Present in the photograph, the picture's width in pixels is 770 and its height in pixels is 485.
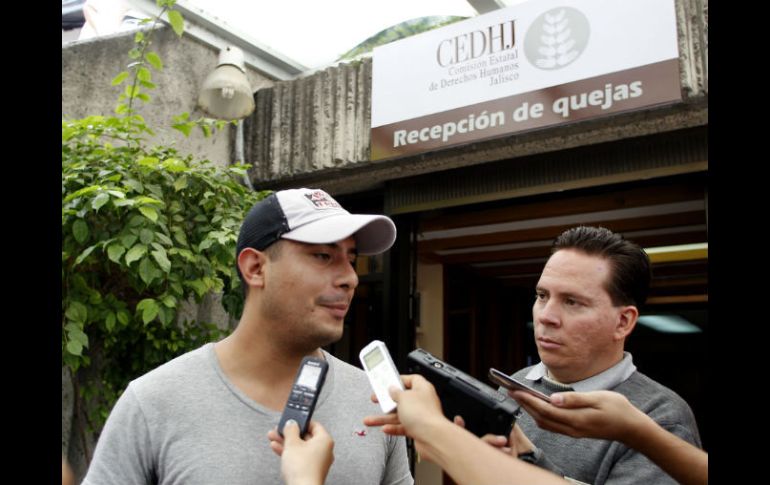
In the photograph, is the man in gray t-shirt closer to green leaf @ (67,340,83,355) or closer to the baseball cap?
the baseball cap

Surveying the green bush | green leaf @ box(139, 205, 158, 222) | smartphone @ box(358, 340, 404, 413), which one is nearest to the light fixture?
the green bush

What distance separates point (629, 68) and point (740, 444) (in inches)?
106

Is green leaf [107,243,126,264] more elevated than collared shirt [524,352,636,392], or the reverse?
green leaf [107,243,126,264]

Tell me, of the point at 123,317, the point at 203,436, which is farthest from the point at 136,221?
the point at 203,436

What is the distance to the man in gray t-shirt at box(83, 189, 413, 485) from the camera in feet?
4.71

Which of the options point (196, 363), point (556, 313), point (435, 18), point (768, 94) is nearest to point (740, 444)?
point (768, 94)

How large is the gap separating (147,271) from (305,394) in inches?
80.4

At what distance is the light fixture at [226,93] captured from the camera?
14.4ft

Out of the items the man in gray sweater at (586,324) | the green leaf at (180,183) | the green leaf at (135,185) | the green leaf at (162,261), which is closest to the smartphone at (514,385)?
the man in gray sweater at (586,324)

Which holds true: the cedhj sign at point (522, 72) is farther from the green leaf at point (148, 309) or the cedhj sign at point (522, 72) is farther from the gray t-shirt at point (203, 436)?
the gray t-shirt at point (203, 436)

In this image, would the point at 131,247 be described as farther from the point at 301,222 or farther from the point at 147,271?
the point at 301,222

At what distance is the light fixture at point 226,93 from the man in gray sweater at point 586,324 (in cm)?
322

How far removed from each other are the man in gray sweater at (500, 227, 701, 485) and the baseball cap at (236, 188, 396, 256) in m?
0.50
